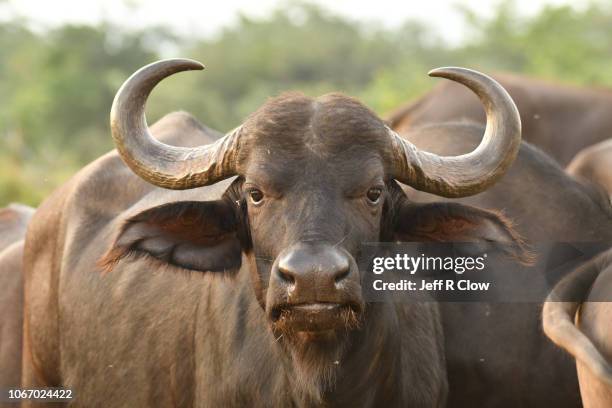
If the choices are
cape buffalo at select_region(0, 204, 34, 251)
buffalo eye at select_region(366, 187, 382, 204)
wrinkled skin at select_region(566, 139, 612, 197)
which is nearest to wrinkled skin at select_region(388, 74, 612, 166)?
wrinkled skin at select_region(566, 139, 612, 197)

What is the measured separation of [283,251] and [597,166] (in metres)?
3.81

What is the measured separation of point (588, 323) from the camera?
5305mm

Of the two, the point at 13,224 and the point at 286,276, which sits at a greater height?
the point at 286,276

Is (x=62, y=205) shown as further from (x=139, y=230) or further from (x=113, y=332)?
(x=139, y=230)

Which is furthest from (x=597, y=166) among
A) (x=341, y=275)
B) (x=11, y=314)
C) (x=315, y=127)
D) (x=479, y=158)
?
(x=11, y=314)

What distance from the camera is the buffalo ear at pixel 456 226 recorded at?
583 centimetres

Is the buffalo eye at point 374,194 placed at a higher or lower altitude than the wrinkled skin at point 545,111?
higher

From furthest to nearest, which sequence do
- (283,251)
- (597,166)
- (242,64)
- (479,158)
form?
(242,64)
(597,166)
(479,158)
(283,251)

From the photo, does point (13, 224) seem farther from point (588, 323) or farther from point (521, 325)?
point (588, 323)

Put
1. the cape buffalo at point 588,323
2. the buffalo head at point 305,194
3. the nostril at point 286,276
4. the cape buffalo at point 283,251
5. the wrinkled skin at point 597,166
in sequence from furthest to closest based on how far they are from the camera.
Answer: the wrinkled skin at point 597,166, the cape buffalo at point 283,251, the buffalo head at point 305,194, the nostril at point 286,276, the cape buffalo at point 588,323

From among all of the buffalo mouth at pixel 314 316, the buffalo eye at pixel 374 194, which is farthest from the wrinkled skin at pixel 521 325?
the buffalo mouth at pixel 314 316

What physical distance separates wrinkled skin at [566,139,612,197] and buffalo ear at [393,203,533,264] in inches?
95.8

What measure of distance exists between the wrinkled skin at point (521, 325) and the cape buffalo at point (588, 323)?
1.39m

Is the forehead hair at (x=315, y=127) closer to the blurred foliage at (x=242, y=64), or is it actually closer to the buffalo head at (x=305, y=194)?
the buffalo head at (x=305, y=194)
